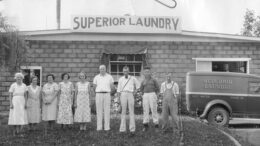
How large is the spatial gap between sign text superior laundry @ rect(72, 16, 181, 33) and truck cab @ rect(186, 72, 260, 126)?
3906 mm

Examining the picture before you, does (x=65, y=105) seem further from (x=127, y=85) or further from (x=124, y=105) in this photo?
(x=127, y=85)

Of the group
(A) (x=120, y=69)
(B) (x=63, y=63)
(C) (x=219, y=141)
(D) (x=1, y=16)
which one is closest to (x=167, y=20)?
(A) (x=120, y=69)

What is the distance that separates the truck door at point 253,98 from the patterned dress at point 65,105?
5898mm

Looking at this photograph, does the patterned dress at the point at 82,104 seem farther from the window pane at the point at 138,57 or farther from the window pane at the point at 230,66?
the window pane at the point at 230,66

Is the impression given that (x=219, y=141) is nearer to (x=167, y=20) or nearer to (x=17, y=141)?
(x=17, y=141)

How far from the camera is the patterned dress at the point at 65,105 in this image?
11.1 meters

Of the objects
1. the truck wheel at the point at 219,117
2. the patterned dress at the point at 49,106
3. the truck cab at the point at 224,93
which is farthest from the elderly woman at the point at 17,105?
the truck wheel at the point at 219,117

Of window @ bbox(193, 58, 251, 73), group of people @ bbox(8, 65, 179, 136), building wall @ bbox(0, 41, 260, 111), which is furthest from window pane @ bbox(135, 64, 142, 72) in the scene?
group of people @ bbox(8, 65, 179, 136)

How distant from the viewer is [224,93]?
44.1 feet

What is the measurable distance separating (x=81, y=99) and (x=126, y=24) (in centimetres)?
644

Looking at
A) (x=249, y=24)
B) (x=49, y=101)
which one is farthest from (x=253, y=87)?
(x=249, y=24)

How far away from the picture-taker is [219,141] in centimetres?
1033

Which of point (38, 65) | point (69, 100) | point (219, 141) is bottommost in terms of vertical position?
point (219, 141)

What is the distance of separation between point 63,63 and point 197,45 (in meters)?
5.56
